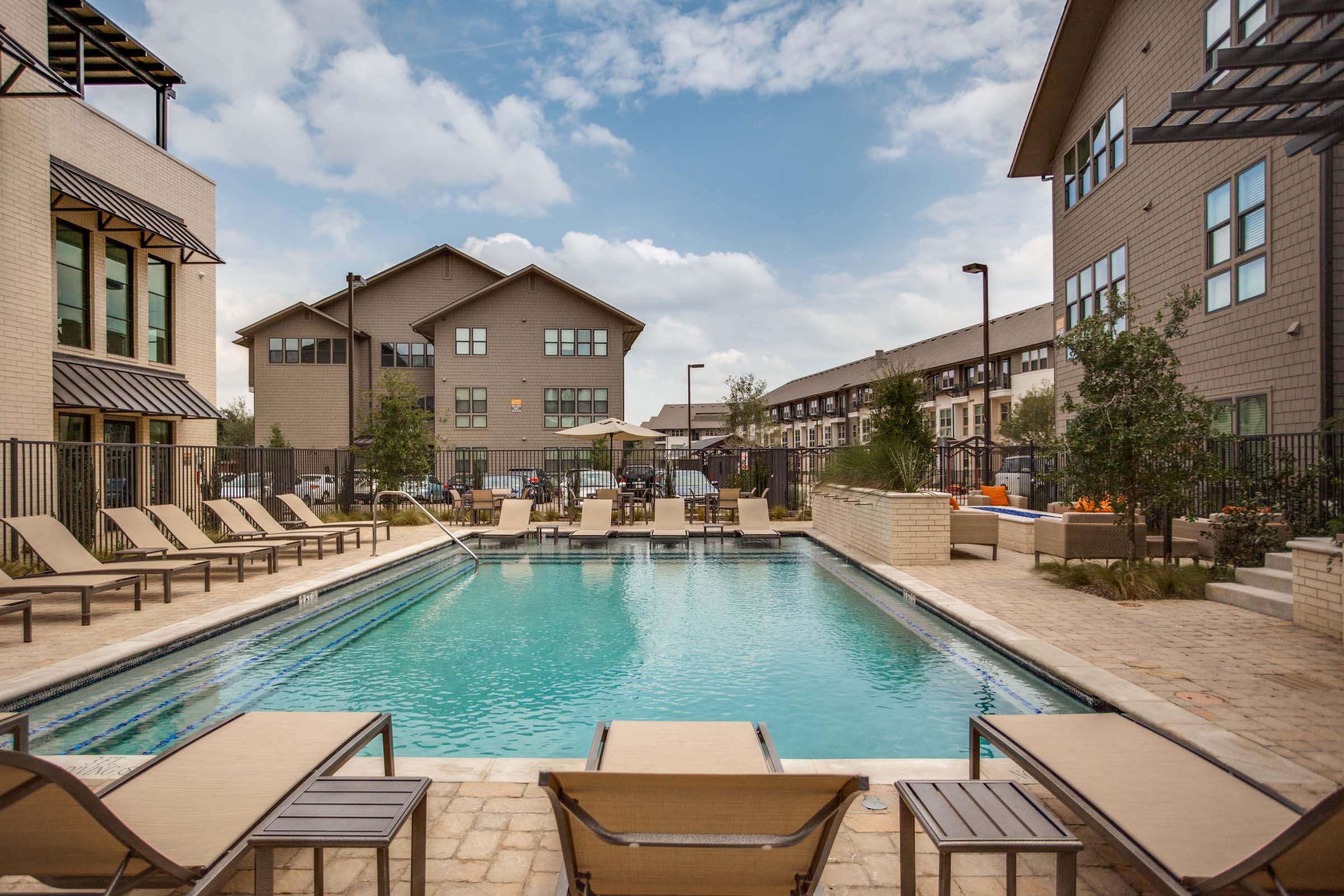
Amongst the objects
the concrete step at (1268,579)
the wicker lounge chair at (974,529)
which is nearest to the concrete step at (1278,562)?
the concrete step at (1268,579)

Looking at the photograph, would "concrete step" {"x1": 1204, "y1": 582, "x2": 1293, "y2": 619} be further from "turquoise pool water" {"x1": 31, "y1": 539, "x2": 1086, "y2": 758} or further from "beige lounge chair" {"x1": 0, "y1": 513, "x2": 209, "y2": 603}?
"beige lounge chair" {"x1": 0, "y1": 513, "x2": 209, "y2": 603}

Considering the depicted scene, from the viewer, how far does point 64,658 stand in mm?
5441

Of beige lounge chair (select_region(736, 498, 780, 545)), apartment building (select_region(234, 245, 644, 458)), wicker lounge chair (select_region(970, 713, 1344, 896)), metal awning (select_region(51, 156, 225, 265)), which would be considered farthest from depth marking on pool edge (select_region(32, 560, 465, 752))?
apartment building (select_region(234, 245, 644, 458))

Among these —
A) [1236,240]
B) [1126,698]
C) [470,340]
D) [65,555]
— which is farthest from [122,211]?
[470,340]

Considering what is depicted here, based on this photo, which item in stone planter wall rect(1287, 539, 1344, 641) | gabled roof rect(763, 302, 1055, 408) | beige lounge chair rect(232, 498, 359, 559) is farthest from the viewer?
gabled roof rect(763, 302, 1055, 408)

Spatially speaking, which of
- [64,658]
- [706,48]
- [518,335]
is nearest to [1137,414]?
[64,658]

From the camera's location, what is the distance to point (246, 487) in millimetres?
15148

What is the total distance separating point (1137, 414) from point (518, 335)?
1000 inches

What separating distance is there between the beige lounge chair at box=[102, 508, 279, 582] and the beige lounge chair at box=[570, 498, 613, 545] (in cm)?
576

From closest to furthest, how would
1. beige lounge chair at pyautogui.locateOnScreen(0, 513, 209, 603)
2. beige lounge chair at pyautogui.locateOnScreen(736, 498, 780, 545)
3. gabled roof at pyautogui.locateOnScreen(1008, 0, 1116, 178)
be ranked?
Result: beige lounge chair at pyautogui.locateOnScreen(0, 513, 209, 603) < beige lounge chair at pyautogui.locateOnScreen(736, 498, 780, 545) < gabled roof at pyautogui.locateOnScreen(1008, 0, 1116, 178)

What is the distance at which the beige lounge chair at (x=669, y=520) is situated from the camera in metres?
14.3

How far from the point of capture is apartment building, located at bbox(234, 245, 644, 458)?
3003cm

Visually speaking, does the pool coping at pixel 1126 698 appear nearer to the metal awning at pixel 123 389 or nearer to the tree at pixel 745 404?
the metal awning at pixel 123 389

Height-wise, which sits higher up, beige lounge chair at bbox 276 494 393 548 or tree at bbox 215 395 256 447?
tree at bbox 215 395 256 447
